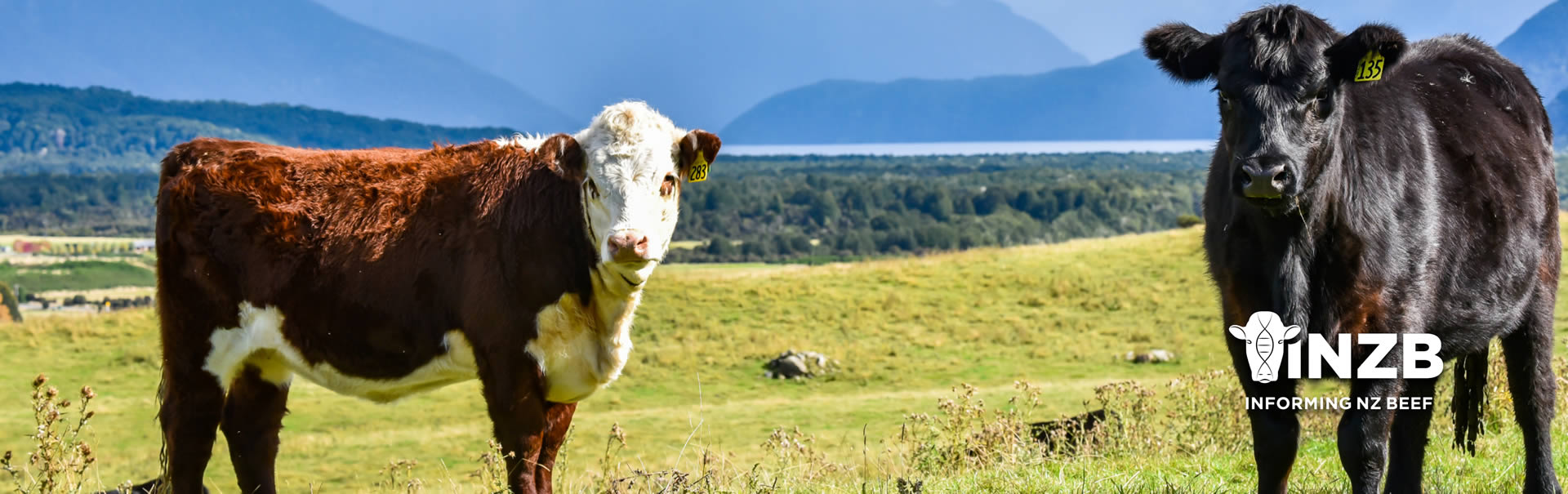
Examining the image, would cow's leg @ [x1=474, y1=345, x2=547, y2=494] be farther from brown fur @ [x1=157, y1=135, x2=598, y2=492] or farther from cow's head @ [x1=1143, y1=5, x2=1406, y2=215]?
cow's head @ [x1=1143, y1=5, x2=1406, y2=215]

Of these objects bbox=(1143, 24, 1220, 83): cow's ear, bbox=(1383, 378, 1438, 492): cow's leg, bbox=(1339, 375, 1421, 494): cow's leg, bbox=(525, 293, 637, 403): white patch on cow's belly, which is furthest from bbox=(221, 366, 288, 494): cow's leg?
bbox=(1383, 378, 1438, 492): cow's leg

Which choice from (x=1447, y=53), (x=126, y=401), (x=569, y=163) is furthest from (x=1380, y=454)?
(x=126, y=401)

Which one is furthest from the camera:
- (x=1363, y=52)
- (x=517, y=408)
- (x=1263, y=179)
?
(x=517, y=408)

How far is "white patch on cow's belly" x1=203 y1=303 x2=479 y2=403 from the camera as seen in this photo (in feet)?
20.7

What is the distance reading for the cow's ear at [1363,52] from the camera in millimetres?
4691

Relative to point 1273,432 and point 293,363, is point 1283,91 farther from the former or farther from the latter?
point 293,363

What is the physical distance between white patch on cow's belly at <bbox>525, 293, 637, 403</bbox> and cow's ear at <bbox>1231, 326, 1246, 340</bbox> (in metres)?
2.83

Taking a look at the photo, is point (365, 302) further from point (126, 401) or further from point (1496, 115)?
point (126, 401)

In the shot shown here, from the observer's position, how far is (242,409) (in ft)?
22.4

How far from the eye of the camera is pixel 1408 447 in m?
5.79

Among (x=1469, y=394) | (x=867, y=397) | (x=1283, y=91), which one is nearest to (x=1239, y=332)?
(x=1283, y=91)

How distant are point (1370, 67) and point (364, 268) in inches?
184

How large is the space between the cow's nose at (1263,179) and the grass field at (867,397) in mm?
1771

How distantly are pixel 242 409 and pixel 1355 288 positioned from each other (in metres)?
5.60
